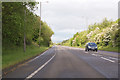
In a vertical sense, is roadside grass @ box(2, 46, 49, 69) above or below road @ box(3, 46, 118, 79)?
above

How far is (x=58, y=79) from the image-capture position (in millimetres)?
7020

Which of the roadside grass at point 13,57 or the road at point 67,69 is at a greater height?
the roadside grass at point 13,57

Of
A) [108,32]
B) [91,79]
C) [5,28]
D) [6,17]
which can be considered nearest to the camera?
[91,79]

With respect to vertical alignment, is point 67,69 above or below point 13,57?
below

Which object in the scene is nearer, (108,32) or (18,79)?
(18,79)

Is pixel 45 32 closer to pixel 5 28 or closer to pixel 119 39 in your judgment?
pixel 119 39

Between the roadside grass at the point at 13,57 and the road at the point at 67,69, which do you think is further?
the roadside grass at the point at 13,57

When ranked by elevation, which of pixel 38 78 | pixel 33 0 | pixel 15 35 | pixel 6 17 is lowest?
pixel 38 78

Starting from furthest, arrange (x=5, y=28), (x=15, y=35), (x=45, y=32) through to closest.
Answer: (x=45, y=32)
(x=15, y=35)
(x=5, y=28)

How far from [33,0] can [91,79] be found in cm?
1100

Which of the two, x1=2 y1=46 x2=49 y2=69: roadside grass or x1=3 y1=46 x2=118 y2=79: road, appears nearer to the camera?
x1=3 y1=46 x2=118 y2=79: road

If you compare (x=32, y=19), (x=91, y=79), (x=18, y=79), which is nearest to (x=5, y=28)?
(x=32, y=19)

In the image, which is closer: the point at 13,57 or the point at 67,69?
the point at 67,69

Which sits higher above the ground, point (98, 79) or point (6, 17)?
point (6, 17)
